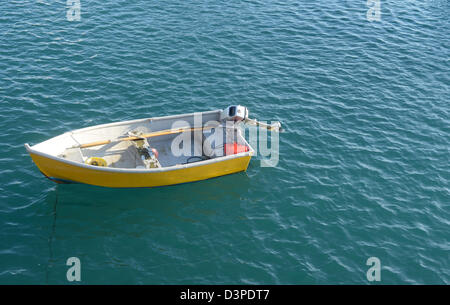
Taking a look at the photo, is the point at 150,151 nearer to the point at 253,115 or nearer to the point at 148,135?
the point at 148,135

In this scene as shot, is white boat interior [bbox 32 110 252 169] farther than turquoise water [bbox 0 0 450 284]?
Yes

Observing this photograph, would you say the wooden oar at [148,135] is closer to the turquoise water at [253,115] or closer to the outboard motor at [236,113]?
the outboard motor at [236,113]

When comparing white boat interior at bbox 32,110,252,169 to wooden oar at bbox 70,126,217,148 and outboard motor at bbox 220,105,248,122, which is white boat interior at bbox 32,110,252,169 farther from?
outboard motor at bbox 220,105,248,122

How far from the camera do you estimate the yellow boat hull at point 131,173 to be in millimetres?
23078

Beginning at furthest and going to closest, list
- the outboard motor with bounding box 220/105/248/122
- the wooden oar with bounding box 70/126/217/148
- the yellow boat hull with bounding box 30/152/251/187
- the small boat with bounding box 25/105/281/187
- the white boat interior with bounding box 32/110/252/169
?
1. the outboard motor with bounding box 220/105/248/122
2. the wooden oar with bounding box 70/126/217/148
3. the white boat interior with bounding box 32/110/252/169
4. the small boat with bounding box 25/105/281/187
5. the yellow boat hull with bounding box 30/152/251/187

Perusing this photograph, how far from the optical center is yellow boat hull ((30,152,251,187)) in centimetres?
2308

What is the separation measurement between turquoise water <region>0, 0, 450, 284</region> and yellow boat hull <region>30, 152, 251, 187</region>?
0.59m

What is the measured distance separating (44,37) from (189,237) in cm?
2378

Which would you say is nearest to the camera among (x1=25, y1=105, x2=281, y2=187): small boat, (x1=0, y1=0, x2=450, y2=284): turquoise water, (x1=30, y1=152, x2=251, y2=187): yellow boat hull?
(x1=0, y1=0, x2=450, y2=284): turquoise water

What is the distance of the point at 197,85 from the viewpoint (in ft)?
111

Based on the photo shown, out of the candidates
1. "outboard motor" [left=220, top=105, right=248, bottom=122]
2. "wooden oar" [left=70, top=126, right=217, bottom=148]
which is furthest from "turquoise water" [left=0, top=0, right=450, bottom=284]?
"outboard motor" [left=220, top=105, right=248, bottom=122]

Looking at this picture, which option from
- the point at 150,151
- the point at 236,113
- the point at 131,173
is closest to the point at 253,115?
the point at 236,113

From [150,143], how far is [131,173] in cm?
462
